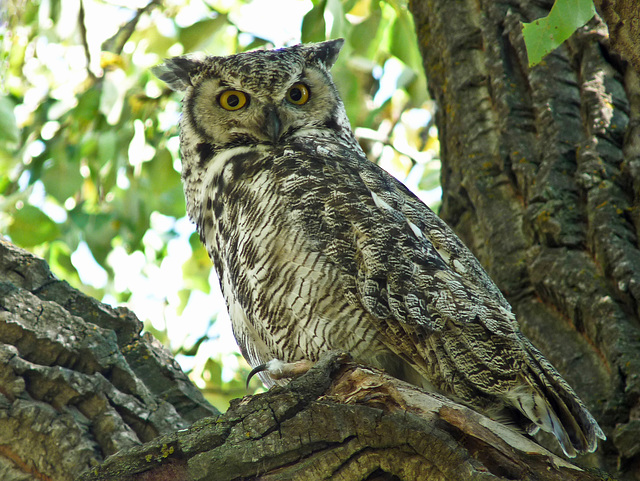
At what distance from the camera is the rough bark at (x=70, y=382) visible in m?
1.61

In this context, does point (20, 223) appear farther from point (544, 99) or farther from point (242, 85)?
point (544, 99)

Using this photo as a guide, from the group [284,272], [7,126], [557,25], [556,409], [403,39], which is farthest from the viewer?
[403,39]

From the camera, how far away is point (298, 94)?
246cm

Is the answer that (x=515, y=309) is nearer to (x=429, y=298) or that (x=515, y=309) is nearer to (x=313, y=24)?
(x=429, y=298)

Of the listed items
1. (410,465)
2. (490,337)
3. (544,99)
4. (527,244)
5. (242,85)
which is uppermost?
(242,85)

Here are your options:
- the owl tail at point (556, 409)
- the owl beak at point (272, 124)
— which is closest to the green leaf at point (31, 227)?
the owl beak at point (272, 124)

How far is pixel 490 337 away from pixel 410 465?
1.74 ft

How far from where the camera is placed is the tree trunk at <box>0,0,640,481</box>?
4.00 feet

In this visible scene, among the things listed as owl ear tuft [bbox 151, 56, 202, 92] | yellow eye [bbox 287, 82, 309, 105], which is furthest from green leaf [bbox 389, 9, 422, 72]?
owl ear tuft [bbox 151, 56, 202, 92]

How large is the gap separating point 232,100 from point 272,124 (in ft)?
0.80

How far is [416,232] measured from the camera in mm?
1876

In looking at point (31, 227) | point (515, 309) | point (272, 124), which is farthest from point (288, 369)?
point (31, 227)

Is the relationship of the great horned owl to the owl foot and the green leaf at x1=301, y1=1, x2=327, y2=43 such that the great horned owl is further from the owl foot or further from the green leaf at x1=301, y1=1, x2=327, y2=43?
the green leaf at x1=301, y1=1, x2=327, y2=43

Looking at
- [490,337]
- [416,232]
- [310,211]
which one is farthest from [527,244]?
[310,211]
